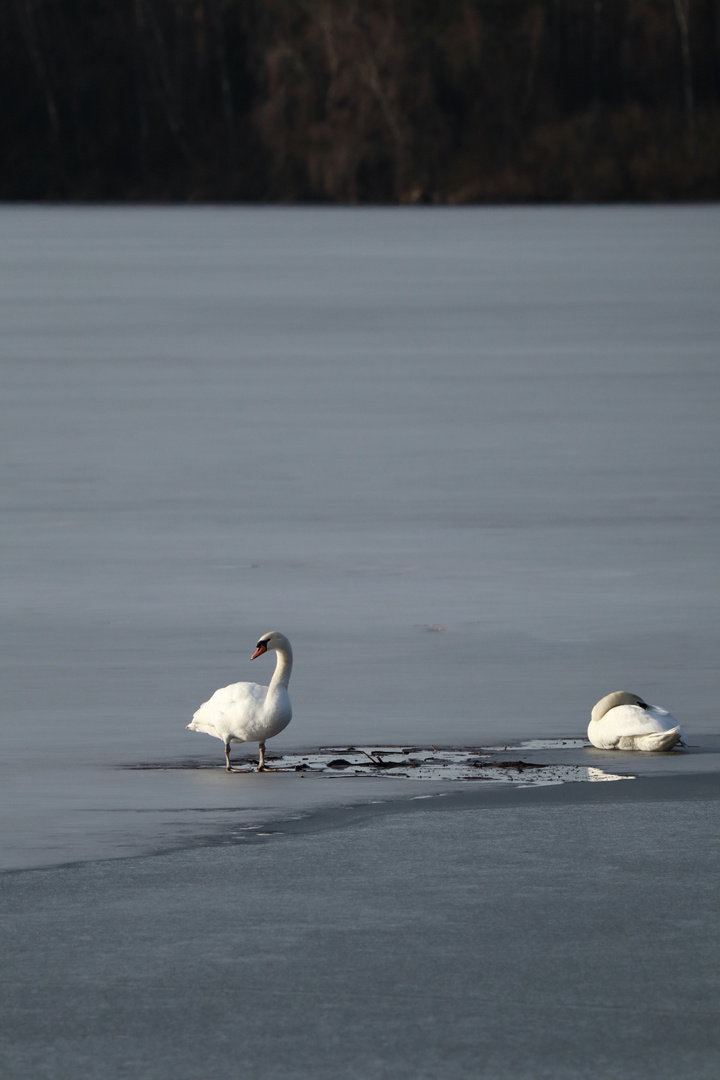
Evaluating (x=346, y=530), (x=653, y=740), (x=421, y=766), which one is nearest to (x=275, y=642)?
(x=421, y=766)

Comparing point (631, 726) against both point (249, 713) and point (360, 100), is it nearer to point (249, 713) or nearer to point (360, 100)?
point (249, 713)

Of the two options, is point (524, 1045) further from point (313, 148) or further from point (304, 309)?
point (313, 148)

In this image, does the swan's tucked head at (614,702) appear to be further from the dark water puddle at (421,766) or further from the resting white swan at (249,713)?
the resting white swan at (249,713)

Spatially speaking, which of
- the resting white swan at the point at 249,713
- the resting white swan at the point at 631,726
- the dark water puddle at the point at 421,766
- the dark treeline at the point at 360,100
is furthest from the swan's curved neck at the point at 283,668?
the dark treeline at the point at 360,100

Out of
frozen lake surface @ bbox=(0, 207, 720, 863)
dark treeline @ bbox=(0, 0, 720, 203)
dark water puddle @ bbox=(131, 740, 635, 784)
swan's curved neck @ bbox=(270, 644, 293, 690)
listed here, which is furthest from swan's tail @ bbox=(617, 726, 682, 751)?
dark treeline @ bbox=(0, 0, 720, 203)

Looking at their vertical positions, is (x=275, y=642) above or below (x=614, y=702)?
above

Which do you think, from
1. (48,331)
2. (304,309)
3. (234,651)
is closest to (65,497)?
(234,651)

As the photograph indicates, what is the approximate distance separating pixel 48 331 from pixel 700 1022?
2531 cm

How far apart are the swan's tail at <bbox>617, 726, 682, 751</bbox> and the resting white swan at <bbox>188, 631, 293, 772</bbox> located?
97cm

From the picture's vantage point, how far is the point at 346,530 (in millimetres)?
11656

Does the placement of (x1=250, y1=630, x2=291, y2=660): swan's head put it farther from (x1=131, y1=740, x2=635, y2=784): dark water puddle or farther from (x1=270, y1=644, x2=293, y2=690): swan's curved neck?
(x1=131, y1=740, x2=635, y2=784): dark water puddle

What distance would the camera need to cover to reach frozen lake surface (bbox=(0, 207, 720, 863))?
24.3ft

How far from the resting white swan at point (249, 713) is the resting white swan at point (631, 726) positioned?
2.93 feet

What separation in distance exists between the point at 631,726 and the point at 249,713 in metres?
1.08
